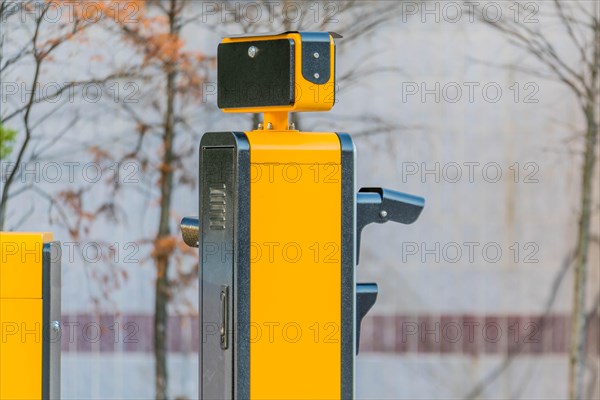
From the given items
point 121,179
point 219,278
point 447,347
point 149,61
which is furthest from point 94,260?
point 219,278

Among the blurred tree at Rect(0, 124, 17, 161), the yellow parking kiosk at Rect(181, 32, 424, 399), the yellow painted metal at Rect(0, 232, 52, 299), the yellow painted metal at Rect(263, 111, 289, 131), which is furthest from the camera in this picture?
the blurred tree at Rect(0, 124, 17, 161)

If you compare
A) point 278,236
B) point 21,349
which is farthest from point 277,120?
point 21,349

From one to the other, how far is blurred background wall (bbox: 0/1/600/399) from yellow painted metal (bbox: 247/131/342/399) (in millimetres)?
2840

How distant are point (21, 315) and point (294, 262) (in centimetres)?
92

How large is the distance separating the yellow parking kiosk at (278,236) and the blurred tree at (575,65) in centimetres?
308

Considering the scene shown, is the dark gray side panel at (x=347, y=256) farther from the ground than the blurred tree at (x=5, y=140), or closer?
closer

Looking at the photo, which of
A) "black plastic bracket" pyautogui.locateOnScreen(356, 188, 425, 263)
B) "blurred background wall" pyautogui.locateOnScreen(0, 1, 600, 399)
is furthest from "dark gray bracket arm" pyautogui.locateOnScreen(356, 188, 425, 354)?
"blurred background wall" pyautogui.locateOnScreen(0, 1, 600, 399)

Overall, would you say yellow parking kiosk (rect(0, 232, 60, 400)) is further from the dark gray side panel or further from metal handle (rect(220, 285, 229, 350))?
the dark gray side panel

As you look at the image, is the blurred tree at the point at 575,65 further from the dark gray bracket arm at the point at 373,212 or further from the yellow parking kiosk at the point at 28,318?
the yellow parking kiosk at the point at 28,318

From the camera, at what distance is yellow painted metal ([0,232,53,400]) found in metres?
3.44

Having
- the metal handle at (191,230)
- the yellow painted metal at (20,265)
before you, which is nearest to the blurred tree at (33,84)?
the yellow painted metal at (20,265)

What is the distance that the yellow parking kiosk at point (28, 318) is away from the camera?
344 cm

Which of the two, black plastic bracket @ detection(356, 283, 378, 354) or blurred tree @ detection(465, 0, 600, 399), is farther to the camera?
blurred tree @ detection(465, 0, 600, 399)

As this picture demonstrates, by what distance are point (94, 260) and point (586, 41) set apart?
2.71 meters
